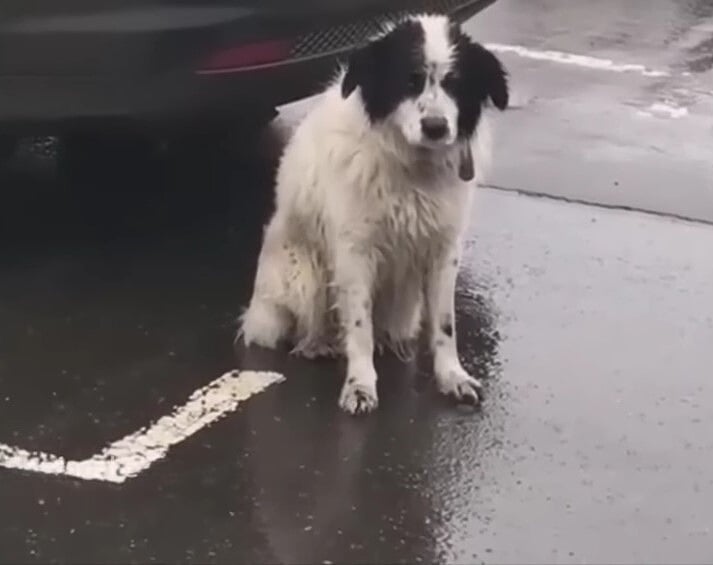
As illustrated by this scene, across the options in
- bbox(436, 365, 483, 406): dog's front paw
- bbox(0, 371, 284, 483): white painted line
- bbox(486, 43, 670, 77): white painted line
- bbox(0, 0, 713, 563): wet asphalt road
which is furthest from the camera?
bbox(486, 43, 670, 77): white painted line

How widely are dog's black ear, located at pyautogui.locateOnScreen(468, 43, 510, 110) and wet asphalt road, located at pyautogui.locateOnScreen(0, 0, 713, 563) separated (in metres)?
1.00

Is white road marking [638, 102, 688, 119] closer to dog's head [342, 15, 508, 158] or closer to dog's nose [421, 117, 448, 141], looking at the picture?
dog's head [342, 15, 508, 158]

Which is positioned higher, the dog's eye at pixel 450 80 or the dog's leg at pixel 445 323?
the dog's eye at pixel 450 80

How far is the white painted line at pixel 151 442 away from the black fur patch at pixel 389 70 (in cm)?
106

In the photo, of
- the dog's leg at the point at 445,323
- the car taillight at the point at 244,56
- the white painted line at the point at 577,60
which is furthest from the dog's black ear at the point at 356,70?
the white painted line at the point at 577,60

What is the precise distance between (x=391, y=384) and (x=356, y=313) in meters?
0.29

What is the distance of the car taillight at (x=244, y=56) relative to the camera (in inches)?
241

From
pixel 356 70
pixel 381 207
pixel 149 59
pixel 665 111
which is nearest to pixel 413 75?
pixel 356 70

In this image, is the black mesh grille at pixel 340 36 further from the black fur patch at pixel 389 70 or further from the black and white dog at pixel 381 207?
the black fur patch at pixel 389 70

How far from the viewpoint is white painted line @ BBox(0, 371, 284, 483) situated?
15.8 ft

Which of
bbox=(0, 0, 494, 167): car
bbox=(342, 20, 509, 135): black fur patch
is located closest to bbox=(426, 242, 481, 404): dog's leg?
bbox=(342, 20, 509, 135): black fur patch

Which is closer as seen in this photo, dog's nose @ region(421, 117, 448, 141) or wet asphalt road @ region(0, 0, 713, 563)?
wet asphalt road @ region(0, 0, 713, 563)

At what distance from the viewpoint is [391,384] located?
5555 millimetres

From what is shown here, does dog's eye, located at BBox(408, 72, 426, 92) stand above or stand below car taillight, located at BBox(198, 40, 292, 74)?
above
